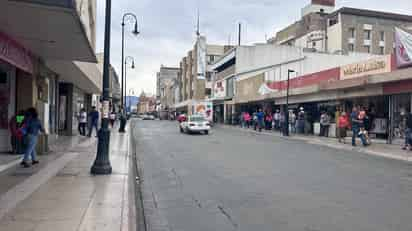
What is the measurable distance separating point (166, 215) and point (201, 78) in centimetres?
6849

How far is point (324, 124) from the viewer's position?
25.9m

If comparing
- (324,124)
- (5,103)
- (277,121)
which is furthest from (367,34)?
(5,103)

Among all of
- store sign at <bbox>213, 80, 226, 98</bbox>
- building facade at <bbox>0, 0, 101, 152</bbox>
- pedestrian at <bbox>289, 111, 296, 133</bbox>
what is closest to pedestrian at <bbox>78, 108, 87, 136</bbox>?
building facade at <bbox>0, 0, 101, 152</bbox>

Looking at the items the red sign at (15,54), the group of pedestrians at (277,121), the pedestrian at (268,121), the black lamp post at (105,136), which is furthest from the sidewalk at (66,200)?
the pedestrian at (268,121)

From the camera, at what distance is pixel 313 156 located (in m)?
15.4

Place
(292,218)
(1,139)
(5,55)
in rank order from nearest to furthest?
(292,218) < (5,55) < (1,139)

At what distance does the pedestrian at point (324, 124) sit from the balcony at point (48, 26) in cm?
1726

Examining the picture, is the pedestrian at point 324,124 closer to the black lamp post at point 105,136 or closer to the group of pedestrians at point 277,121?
the group of pedestrians at point 277,121

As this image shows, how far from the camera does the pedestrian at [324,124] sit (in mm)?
25688

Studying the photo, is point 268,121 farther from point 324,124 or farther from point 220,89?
point 220,89

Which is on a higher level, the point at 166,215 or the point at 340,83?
the point at 340,83

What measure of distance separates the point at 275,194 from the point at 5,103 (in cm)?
989

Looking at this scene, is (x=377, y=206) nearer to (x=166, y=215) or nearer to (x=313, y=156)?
(x=166, y=215)

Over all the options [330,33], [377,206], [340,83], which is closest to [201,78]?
[330,33]
